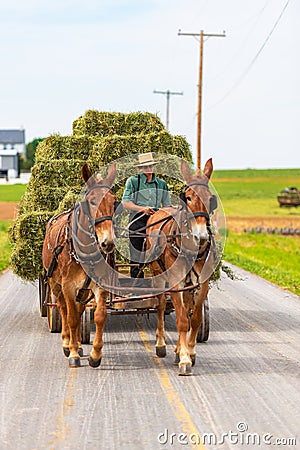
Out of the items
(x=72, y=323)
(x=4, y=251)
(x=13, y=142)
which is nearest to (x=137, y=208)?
(x=72, y=323)

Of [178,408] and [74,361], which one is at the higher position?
[178,408]

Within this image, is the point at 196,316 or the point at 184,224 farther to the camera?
the point at 196,316

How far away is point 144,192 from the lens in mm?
11992

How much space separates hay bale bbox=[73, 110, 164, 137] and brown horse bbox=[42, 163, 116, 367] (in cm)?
470

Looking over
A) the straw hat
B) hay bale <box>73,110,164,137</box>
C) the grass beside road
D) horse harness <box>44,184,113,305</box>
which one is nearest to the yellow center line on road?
horse harness <box>44,184,113,305</box>

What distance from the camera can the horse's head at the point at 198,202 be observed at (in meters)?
9.97

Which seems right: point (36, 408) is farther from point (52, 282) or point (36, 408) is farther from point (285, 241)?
point (285, 241)

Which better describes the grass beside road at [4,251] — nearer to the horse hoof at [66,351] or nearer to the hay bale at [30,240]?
the hay bale at [30,240]

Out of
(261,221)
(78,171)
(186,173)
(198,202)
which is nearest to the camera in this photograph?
(198,202)

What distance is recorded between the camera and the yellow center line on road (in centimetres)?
736

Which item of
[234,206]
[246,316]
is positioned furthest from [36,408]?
[234,206]

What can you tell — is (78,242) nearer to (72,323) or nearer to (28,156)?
(72,323)

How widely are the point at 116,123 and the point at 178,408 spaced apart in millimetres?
8274

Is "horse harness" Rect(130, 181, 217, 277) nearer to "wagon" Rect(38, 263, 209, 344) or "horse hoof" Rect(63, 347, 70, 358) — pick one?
"wagon" Rect(38, 263, 209, 344)
